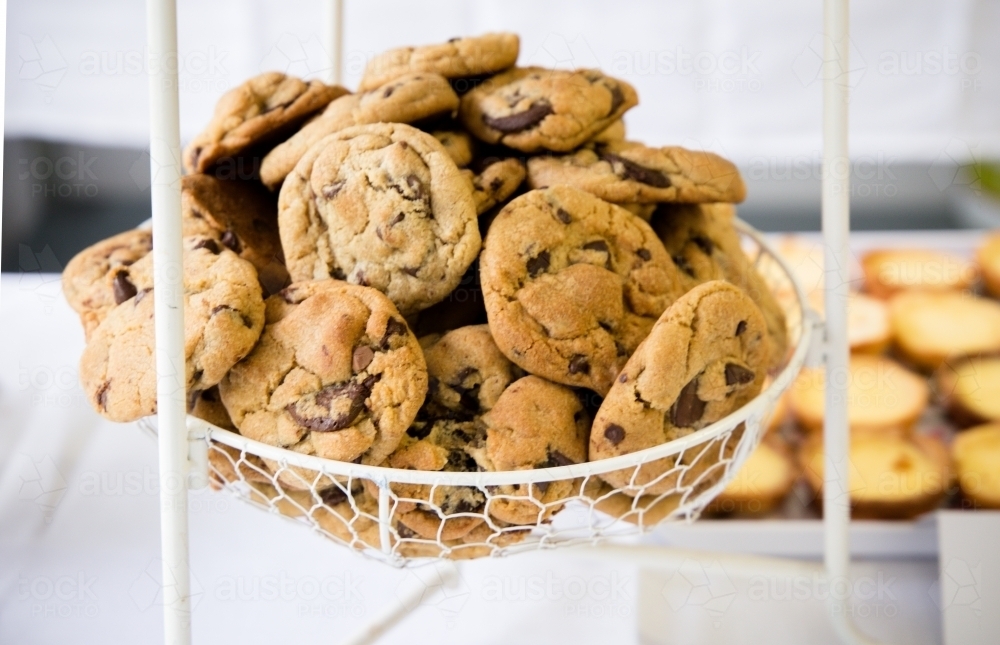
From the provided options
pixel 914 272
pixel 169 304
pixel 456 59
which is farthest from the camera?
pixel 914 272

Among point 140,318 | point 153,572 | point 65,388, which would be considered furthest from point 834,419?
point 65,388

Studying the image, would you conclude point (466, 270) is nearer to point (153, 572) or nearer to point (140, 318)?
point (140, 318)

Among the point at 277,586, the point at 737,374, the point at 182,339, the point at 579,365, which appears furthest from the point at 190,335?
the point at 277,586

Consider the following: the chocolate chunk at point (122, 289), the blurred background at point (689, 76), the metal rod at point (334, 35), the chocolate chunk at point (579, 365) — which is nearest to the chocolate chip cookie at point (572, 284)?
the chocolate chunk at point (579, 365)

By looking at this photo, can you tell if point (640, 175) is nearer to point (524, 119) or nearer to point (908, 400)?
point (524, 119)

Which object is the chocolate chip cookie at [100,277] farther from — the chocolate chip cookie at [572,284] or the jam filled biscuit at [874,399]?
the jam filled biscuit at [874,399]

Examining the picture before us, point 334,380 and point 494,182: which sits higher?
point 494,182
